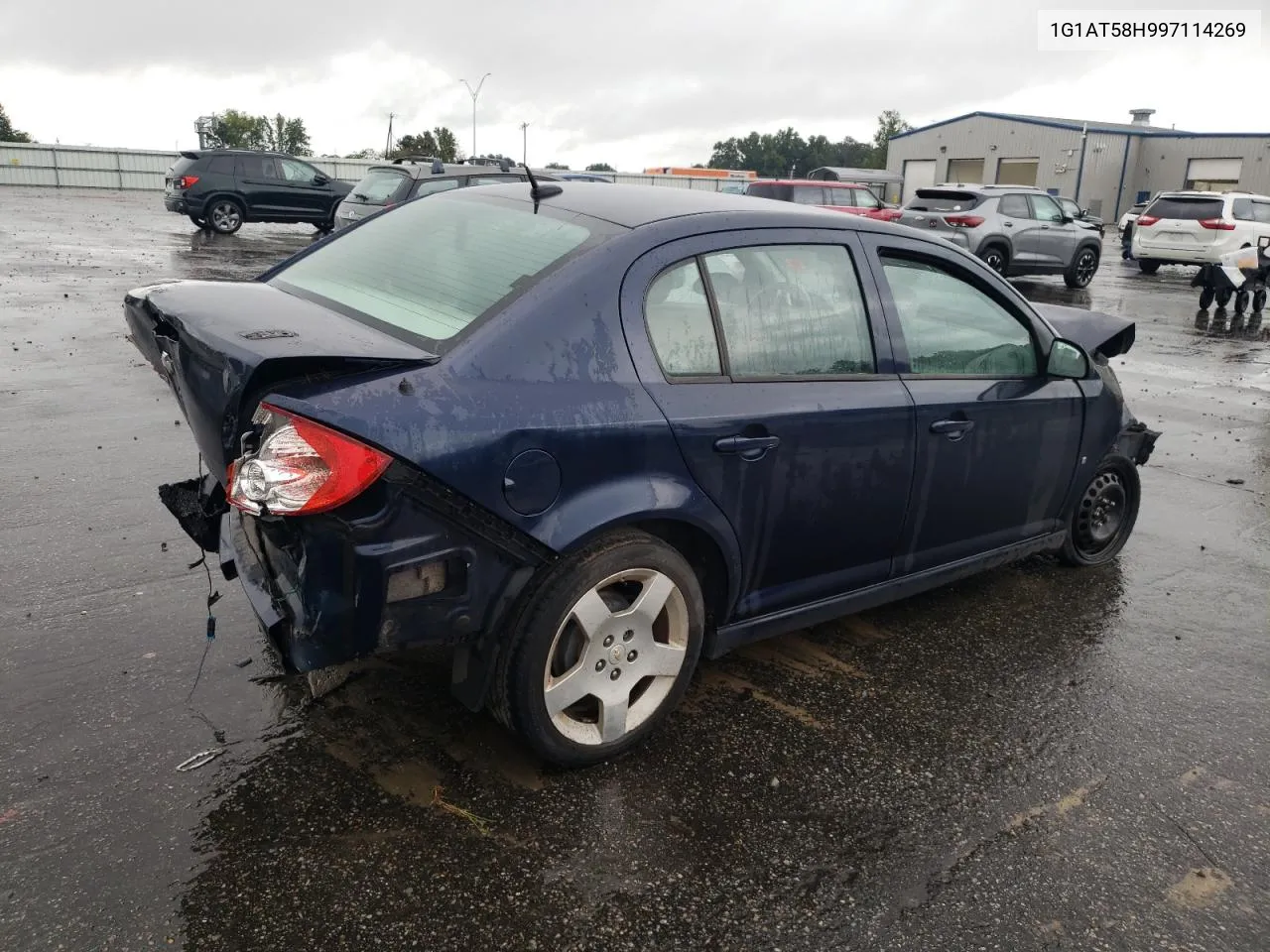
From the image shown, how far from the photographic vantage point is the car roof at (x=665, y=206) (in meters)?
3.13

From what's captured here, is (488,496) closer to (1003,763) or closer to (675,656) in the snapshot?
(675,656)

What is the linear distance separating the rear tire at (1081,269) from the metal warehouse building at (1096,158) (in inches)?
1489

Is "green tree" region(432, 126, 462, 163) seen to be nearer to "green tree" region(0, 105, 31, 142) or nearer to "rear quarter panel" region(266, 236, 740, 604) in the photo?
"green tree" region(0, 105, 31, 142)

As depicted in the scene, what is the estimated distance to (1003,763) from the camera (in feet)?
10.2

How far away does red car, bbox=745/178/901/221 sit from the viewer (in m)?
21.4

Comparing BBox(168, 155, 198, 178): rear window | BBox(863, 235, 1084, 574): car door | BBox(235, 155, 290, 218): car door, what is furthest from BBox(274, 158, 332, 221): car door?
BBox(863, 235, 1084, 574): car door

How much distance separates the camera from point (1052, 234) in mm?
18031

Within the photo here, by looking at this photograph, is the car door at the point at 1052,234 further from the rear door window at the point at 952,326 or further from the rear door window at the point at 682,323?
the rear door window at the point at 682,323

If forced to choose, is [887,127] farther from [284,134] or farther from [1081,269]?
[1081,269]

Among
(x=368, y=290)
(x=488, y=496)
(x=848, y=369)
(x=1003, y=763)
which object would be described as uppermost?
(x=368, y=290)

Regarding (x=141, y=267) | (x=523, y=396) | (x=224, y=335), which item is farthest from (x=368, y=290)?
(x=141, y=267)

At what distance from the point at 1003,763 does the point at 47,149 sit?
136 feet

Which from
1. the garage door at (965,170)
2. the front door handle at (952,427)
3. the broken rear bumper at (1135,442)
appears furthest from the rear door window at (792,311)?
the garage door at (965,170)

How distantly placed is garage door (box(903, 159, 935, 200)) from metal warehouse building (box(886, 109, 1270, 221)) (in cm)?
76
